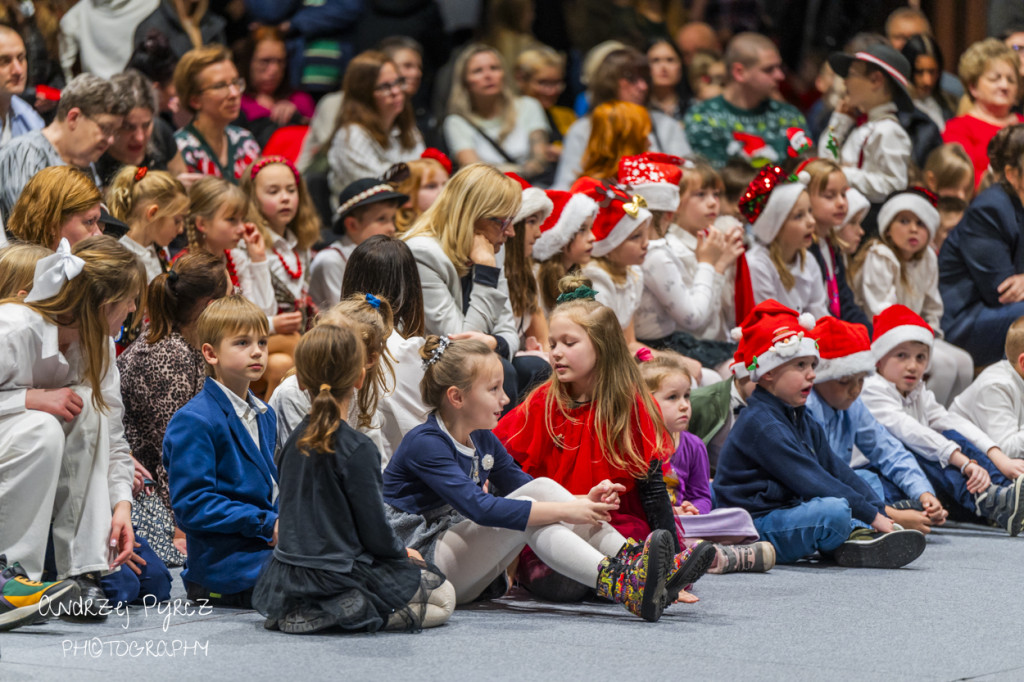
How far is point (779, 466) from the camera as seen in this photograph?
192 inches

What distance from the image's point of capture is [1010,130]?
6887 millimetres

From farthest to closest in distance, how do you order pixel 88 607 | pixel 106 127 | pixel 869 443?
pixel 869 443 → pixel 106 127 → pixel 88 607

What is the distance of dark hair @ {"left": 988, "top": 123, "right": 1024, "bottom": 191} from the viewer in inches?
270

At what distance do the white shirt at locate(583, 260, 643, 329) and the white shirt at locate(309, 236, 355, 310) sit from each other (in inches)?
44.9

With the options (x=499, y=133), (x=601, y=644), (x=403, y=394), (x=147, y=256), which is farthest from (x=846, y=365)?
(x=499, y=133)

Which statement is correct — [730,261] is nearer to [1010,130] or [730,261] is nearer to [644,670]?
[1010,130]

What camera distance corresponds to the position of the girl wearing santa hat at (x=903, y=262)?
699 centimetres

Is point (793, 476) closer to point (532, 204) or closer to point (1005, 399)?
point (1005, 399)

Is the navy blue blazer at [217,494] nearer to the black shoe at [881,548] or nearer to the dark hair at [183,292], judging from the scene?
Result: the dark hair at [183,292]

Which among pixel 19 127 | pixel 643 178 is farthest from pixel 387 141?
pixel 19 127

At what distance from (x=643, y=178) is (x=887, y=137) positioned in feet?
6.44

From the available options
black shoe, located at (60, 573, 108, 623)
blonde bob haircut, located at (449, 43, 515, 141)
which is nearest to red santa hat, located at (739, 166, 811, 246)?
blonde bob haircut, located at (449, 43, 515, 141)

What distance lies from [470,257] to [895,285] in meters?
2.73

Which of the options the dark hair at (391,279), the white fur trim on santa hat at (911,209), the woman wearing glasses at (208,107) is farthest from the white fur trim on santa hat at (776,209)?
the woman wearing glasses at (208,107)
